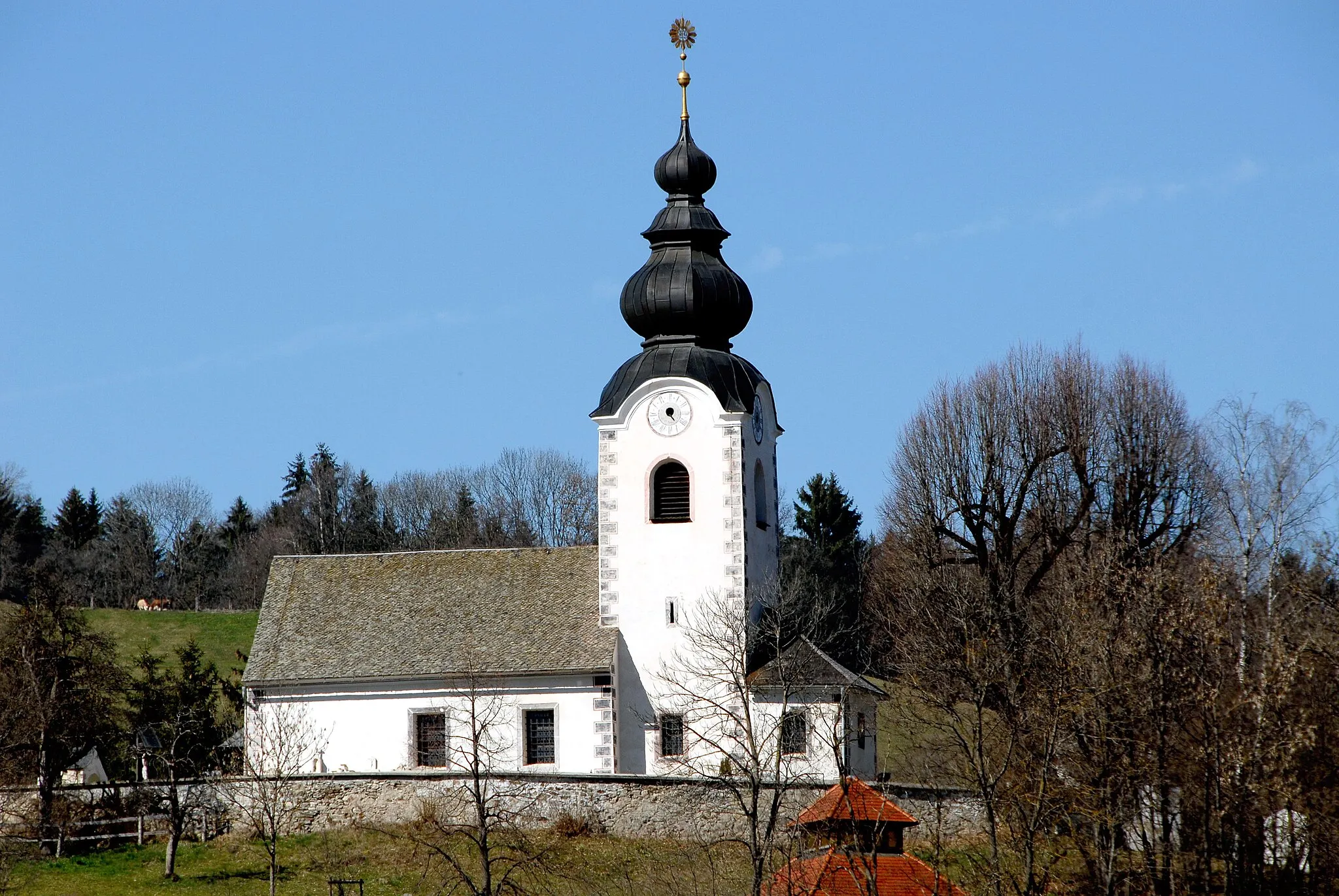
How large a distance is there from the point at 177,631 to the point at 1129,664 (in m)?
52.2

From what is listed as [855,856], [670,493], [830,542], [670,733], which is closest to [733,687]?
[670,733]

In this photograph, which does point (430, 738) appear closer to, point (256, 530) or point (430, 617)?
point (430, 617)

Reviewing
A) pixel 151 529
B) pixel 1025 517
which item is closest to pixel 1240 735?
pixel 1025 517

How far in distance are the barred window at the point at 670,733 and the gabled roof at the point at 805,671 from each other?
2.12 meters

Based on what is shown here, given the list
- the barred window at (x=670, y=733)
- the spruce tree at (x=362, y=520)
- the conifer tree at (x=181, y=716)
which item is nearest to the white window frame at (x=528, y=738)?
the barred window at (x=670, y=733)

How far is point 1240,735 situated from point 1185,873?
8.35 feet

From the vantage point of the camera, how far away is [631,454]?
131ft

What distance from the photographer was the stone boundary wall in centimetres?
3431

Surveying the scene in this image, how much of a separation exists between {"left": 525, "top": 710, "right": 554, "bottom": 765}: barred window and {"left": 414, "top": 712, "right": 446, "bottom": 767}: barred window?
193 centimetres

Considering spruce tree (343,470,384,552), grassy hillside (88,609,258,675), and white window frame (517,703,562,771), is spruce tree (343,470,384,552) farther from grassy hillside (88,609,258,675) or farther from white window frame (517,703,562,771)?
white window frame (517,703,562,771)

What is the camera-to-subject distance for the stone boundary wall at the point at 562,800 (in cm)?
3431

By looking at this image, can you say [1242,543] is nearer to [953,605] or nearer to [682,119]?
[953,605]

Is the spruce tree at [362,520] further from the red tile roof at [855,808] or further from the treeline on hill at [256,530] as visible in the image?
the red tile roof at [855,808]

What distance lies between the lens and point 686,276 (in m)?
40.6
